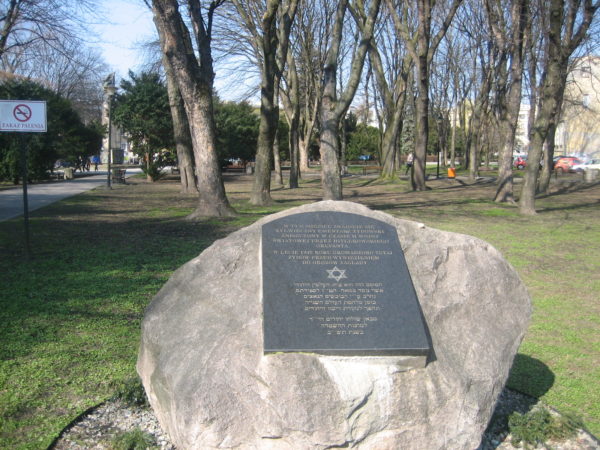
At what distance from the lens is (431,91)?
45906mm

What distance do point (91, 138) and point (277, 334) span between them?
45489 mm

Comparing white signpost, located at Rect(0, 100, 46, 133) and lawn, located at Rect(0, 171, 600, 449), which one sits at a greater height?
white signpost, located at Rect(0, 100, 46, 133)

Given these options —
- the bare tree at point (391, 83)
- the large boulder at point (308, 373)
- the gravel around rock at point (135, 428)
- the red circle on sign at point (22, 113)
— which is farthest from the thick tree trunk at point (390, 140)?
the large boulder at point (308, 373)

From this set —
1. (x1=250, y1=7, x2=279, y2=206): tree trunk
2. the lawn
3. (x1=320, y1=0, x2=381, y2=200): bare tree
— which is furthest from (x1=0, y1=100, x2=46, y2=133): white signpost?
(x1=320, y1=0, x2=381, y2=200): bare tree

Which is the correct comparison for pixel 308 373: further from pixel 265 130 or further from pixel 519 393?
pixel 265 130

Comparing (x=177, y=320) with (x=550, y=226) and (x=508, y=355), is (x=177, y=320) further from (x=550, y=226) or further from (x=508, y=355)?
(x=550, y=226)

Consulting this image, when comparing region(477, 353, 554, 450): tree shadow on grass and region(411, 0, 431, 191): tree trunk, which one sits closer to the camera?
region(477, 353, 554, 450): tree shadow on grass

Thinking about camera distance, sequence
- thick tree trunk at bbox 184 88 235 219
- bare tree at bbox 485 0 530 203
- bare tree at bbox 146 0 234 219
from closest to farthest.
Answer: bare tree at bbox 146 0 234 219
thick tree trunk at bbox 184 88 235 219
bare tree at bbox 485 0 530 203

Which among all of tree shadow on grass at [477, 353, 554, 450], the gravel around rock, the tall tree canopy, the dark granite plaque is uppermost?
the tall tree canopy

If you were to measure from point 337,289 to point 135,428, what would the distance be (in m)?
1.71

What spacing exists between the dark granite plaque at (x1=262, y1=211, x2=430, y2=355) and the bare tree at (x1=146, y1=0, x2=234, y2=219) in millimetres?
8750

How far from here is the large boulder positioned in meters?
3.27

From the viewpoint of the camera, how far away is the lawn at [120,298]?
4445 mm

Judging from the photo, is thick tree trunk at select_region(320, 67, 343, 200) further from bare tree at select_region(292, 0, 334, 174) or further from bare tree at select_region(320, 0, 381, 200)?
bare tree at select_region(292, 0, 334, 174)
